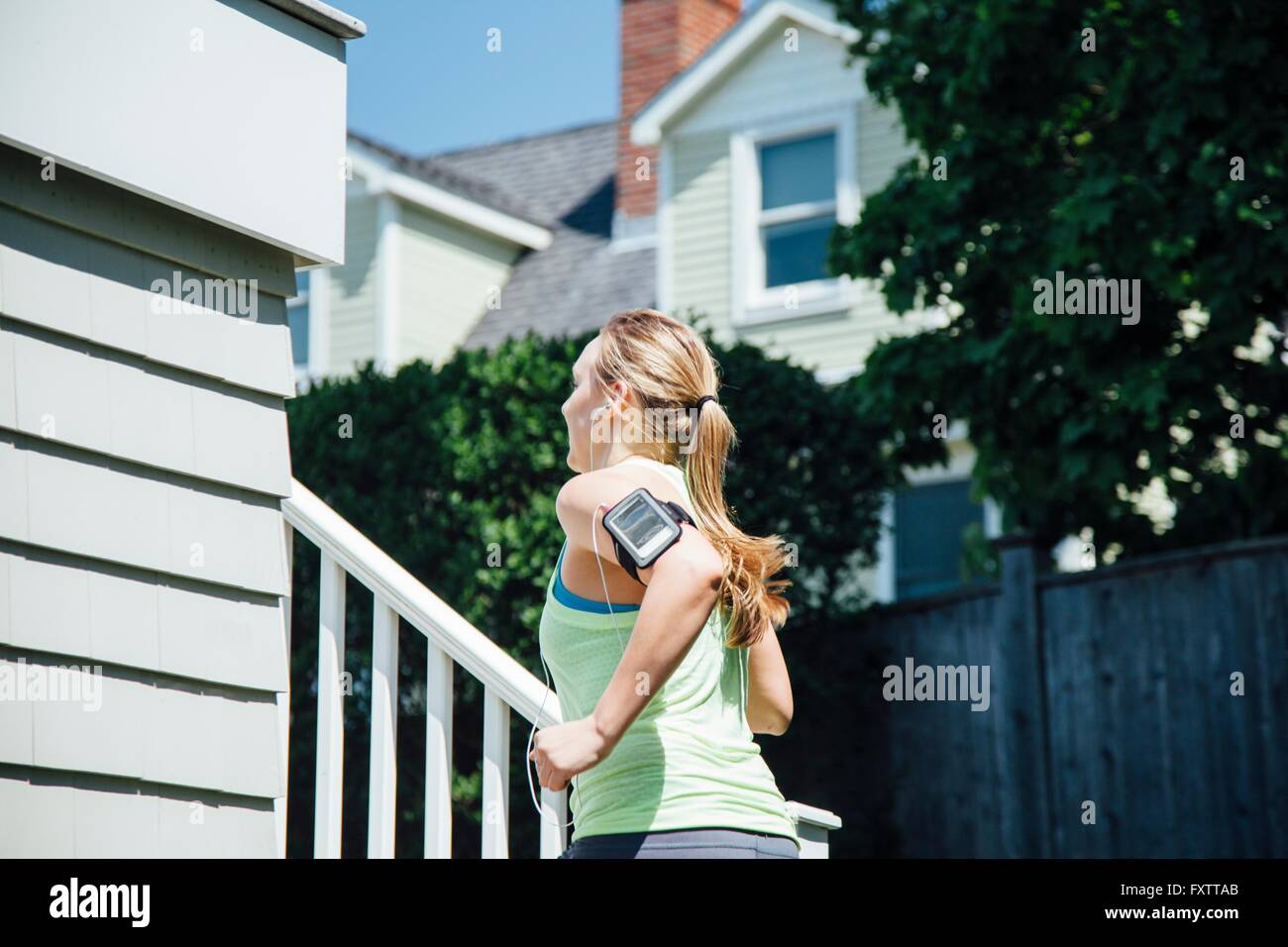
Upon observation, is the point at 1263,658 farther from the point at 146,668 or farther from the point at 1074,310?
the point at 146,668

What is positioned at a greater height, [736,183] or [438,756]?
[736,183]

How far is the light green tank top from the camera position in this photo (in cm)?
242

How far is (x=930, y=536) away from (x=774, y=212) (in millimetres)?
3146

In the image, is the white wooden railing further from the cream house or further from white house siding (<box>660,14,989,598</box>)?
white house siding (<box>660,14,989,598</box>)

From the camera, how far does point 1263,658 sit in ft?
23.1

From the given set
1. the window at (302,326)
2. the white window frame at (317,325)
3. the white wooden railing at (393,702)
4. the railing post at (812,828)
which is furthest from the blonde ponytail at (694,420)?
the window at (302,326)

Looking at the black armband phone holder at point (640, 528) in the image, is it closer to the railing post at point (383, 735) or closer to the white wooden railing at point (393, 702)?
the white wooden railing at point (393, 702)

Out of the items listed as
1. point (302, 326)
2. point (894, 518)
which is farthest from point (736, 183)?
point (302, 326)

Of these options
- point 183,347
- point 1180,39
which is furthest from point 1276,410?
point 183,347

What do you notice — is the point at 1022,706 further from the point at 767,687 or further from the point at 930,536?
the point at 767,687

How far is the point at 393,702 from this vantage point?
336 cm

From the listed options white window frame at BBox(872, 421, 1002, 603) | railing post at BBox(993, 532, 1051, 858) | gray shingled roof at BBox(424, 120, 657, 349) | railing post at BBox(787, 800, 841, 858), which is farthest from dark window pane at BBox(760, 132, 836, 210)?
railing post at BBox(787, 800, 841, 858)

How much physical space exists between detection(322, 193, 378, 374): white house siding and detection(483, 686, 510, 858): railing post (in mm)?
11941
